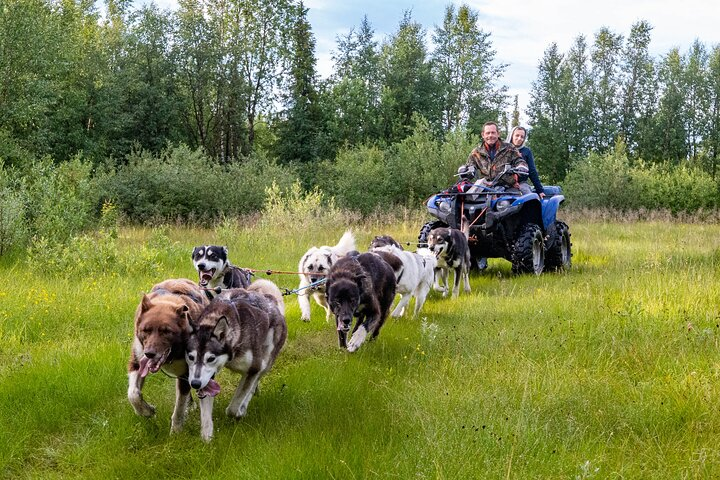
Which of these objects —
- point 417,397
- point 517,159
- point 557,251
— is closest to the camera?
point 417,397

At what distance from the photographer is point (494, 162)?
10.6 m

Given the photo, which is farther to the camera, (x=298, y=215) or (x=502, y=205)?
(x=298, y=215)

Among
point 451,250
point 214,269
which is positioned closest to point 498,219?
point 451,250

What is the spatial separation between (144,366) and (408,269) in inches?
163

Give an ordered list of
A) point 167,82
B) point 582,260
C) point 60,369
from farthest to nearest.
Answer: point 167,82
point 582,260
point 60,369

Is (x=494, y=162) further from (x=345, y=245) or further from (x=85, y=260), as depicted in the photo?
(x=85, y=260)

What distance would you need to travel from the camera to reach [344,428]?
12.3ft

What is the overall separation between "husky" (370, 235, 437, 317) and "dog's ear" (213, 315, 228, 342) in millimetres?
3437

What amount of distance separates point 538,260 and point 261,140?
39081mm

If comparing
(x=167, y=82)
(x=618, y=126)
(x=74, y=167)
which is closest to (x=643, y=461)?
(x=74, y=167)

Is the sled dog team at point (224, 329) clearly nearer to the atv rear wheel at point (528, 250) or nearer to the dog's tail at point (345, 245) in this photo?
the dog's tail at point (345, 245)

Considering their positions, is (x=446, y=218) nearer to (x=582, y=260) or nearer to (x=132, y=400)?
(x=582, y=260)

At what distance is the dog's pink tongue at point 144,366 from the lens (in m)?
3.58

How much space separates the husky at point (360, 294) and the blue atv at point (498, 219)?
11.7 ft
